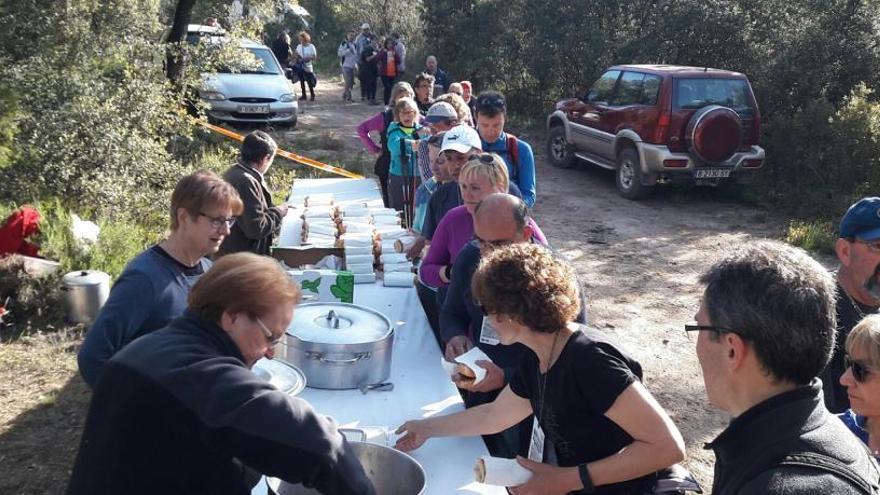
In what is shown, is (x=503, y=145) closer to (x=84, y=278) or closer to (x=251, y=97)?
(x=84, y=278)

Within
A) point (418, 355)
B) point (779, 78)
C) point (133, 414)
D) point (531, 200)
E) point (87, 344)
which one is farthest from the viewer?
point (779, 78)

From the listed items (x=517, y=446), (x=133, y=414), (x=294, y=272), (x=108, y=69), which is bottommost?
(x=517, y=446)

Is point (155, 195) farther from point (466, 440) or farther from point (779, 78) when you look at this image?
point (779, 78)

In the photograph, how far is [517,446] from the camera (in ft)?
9.78

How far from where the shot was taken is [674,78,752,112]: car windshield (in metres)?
9.80

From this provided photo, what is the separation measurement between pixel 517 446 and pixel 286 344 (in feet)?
3.14

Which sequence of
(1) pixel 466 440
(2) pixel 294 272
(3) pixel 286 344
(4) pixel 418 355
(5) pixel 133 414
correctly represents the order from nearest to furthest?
1. (5) pixel 133 414
2. (1) pixel 466 440
3. (3) pixel 286 344
4. (4) pixel 418 355
5. (2) pixel 294 272

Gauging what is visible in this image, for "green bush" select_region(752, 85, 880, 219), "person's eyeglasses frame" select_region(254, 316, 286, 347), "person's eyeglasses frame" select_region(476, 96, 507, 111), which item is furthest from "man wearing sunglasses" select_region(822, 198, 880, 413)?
"green bush" select_region(752, 85, 880, 219)

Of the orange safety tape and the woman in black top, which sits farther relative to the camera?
the orange safety tape

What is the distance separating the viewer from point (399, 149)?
255 inches

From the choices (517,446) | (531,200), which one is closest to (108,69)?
(531,200)

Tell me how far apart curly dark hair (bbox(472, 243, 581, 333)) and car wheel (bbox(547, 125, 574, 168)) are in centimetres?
1030

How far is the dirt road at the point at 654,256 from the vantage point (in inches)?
206

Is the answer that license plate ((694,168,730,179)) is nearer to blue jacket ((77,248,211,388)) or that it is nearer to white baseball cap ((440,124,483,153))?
white baseball cap ((440,124,483,153))
